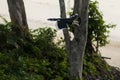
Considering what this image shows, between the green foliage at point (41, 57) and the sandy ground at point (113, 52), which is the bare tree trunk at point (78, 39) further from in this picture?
the sandy ground at point (113, 52)

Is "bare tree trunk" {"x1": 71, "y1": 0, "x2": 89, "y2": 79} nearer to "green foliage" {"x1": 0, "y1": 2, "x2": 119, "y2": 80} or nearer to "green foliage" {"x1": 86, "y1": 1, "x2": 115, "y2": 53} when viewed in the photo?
"green foliage" {"x1": 0, "y1": 2, "x2": 119, "y2": 80}

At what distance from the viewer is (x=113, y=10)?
467 inches

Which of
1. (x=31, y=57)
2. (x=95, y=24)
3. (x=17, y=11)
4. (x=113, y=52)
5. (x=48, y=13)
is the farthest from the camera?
(x=48, y=13)

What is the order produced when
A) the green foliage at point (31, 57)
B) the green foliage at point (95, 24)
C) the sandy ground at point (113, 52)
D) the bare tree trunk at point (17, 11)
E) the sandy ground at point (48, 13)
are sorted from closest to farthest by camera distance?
the green foliage at point (31, 57)
the bare tree trunk at point (17, 11)
the green foliage at point (95, 24)
the sandy ground at point (113, 52)
the sandy ground at point (48, 13)

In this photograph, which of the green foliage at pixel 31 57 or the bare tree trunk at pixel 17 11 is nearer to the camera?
the green foliage at pixel 31 57

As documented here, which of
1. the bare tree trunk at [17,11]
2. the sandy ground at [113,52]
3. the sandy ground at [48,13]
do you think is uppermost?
the bare tree trunk at [17,11]

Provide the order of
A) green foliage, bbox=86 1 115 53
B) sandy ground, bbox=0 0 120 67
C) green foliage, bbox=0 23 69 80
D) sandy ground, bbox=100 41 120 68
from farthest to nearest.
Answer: sandy ground, bbox=0 0 120 67
sandy ground, bbox=100 41 120 68
green foliage, bbox=86 1 115 53
green foliage, bbox=0 23 69 80

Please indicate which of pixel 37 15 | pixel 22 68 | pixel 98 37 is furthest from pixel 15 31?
pixel 37 15

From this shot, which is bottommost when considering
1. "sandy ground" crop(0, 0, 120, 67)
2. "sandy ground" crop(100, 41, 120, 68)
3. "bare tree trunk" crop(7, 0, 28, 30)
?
"sandy ground" crop(100, 41, 120, 68)

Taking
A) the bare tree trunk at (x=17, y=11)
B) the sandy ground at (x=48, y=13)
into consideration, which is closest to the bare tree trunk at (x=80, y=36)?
the bare tree trunk at (x=17, y=11)

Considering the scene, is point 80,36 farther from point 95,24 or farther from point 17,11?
point 95,24

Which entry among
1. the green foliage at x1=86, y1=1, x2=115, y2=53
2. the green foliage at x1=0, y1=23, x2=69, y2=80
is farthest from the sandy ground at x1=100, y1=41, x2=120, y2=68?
the green foliage at x1=0, y1=23, x2=69, y2=80

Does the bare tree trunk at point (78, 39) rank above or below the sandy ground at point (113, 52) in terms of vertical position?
above

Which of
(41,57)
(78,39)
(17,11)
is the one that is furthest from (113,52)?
(78,39)
